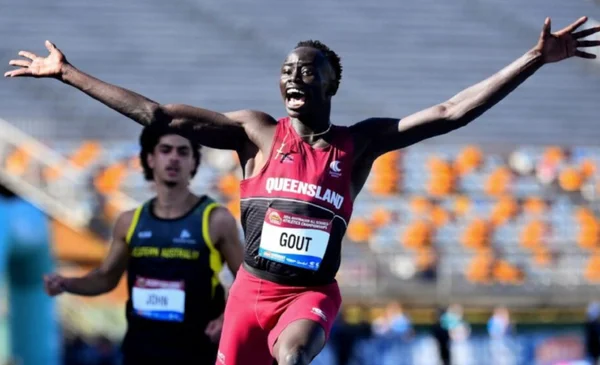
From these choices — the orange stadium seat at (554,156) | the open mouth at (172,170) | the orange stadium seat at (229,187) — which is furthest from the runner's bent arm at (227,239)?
the orange stadium seat at (554,156)

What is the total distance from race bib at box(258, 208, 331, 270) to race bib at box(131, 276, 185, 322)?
1.47 m

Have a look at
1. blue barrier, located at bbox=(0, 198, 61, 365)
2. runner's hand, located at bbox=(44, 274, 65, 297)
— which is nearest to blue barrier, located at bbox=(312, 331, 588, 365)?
blue barrier, located at bbox=(0, 198, 61, 365)

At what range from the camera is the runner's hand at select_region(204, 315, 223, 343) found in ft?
22.3

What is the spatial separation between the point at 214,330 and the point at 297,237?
1.47 meters

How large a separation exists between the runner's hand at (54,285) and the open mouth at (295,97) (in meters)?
2.31

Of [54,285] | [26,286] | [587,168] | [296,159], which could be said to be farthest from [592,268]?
[296,159]

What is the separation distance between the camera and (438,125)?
5707 mm

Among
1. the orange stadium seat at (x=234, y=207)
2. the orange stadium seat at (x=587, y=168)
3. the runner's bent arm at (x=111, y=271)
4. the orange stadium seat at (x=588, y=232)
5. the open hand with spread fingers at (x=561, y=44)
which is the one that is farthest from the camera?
the orange stadium seat at (x=587, y=168)

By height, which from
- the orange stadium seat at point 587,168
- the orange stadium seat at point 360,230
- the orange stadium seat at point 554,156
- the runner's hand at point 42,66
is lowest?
the runner's hand at point 42,66

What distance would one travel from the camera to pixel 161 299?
6938 millimetres

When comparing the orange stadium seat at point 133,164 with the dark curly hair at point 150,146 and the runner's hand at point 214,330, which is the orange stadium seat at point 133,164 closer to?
the dark curly hair at point 150,146

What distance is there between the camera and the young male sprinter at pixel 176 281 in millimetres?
6949

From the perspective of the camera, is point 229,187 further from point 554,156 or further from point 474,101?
point 474,101

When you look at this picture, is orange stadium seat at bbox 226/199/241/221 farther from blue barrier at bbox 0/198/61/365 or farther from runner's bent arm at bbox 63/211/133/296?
runner's bent arm at bbox 63/211/133/296
